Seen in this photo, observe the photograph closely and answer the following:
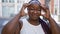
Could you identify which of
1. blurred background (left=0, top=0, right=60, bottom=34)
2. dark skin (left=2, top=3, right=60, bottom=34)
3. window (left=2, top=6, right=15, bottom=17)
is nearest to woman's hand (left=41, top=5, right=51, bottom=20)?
dark skin (left=2, top=3, right=60, bottom=34)

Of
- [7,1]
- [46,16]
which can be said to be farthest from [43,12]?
[7,1]

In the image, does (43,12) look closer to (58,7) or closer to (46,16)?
(46,16)

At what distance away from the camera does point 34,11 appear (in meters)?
0.83

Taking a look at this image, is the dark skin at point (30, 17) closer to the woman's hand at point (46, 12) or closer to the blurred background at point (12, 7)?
the woman's hand at point (46, 12)

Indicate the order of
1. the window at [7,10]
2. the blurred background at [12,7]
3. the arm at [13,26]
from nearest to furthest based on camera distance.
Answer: the arm at [13,26]
the blurred background at [12,7]
the window at [7,10]

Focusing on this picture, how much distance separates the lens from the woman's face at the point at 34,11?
2.69 ft

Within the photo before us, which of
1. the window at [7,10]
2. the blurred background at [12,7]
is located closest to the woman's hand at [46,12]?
the blurred background at [12,7]

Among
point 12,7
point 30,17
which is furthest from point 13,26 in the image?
point 12,7

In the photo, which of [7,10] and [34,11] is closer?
[34,11]

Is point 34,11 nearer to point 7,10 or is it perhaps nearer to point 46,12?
point 46,12

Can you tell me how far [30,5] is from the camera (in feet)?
2.68

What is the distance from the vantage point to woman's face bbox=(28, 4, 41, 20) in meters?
0.82

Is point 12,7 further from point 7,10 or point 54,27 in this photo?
point 54,27

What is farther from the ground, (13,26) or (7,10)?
(13,26)
